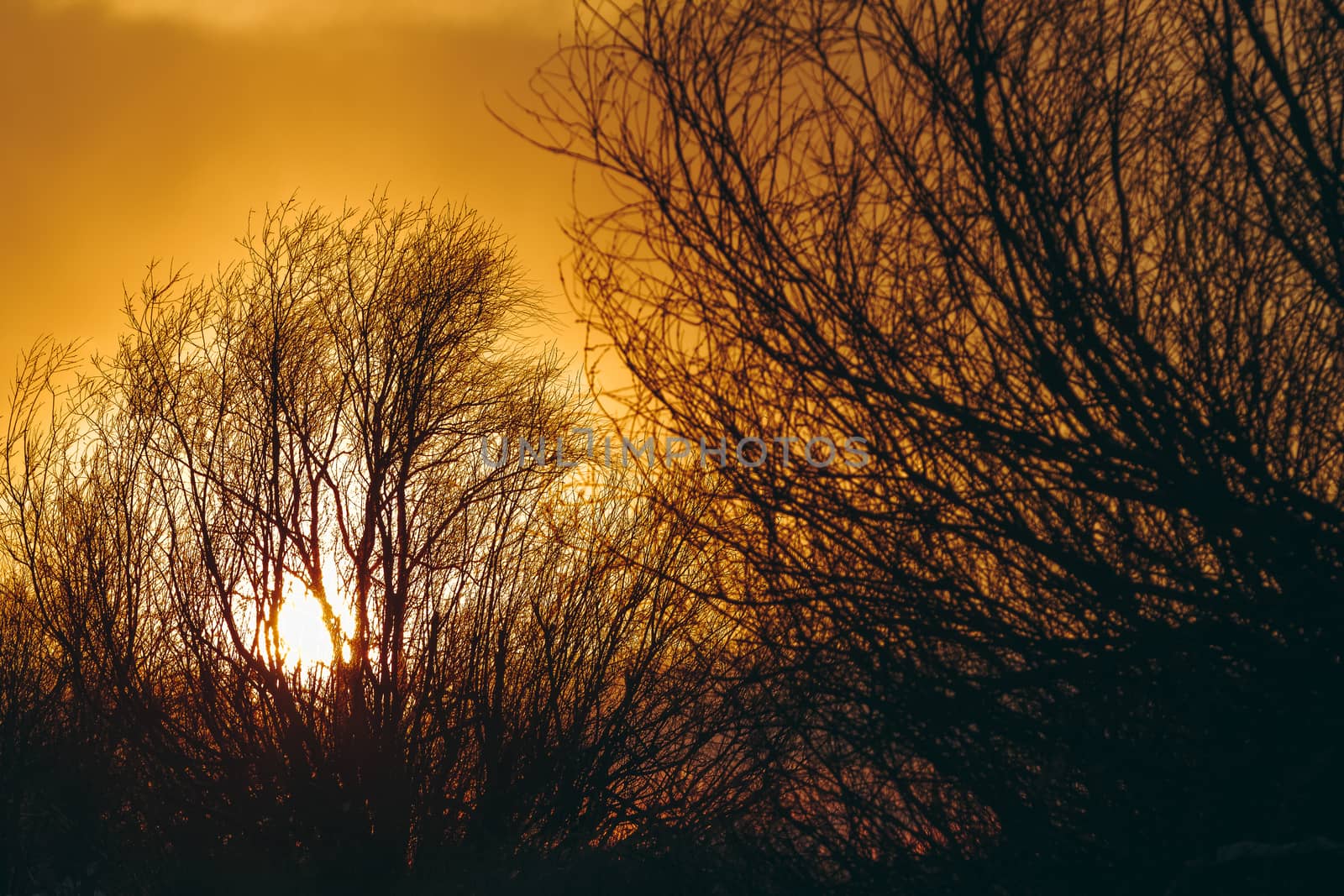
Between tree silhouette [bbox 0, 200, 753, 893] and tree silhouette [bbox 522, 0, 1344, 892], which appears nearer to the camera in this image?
tree silhouette [bbox 522, 0, 1344, 892]

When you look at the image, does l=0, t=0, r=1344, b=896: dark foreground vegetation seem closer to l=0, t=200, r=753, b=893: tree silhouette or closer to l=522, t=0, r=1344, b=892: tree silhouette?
l=522, t=0, r=1344, b=892: tree silhouette

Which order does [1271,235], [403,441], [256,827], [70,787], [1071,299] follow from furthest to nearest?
[70,787] < [403,441] < [256,827] < [1271,235] < [1071,299]

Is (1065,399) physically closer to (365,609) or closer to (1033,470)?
(1033,470)

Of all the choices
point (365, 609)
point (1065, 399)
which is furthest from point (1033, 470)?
point (365, 609)

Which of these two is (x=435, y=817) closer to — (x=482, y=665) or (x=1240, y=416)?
(x=482, y=665)

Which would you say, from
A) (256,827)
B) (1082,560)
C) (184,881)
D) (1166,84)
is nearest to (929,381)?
(1082,560)

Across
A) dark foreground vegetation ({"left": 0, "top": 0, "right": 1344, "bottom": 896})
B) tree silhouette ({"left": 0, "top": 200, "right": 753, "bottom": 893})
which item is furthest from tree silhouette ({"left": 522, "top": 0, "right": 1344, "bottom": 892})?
tree silhouette ({"left": 0, "top": 200, "right": 753, "bottom": 893})

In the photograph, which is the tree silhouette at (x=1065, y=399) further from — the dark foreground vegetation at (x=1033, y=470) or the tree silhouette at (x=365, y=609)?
the tree silhouette at (x=365, y=609)

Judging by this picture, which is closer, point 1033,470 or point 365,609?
point 1033,470

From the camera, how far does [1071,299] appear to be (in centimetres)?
323

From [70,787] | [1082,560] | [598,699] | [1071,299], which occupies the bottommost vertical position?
[1082,560]

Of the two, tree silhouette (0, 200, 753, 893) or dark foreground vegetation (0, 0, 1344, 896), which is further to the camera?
tree silhouette (0, 200, 753, 893)

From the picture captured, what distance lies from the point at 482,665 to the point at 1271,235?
25.3ft

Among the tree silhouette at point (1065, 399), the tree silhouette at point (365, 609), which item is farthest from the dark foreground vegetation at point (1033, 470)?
the tree silhouette at point (365, 609)
